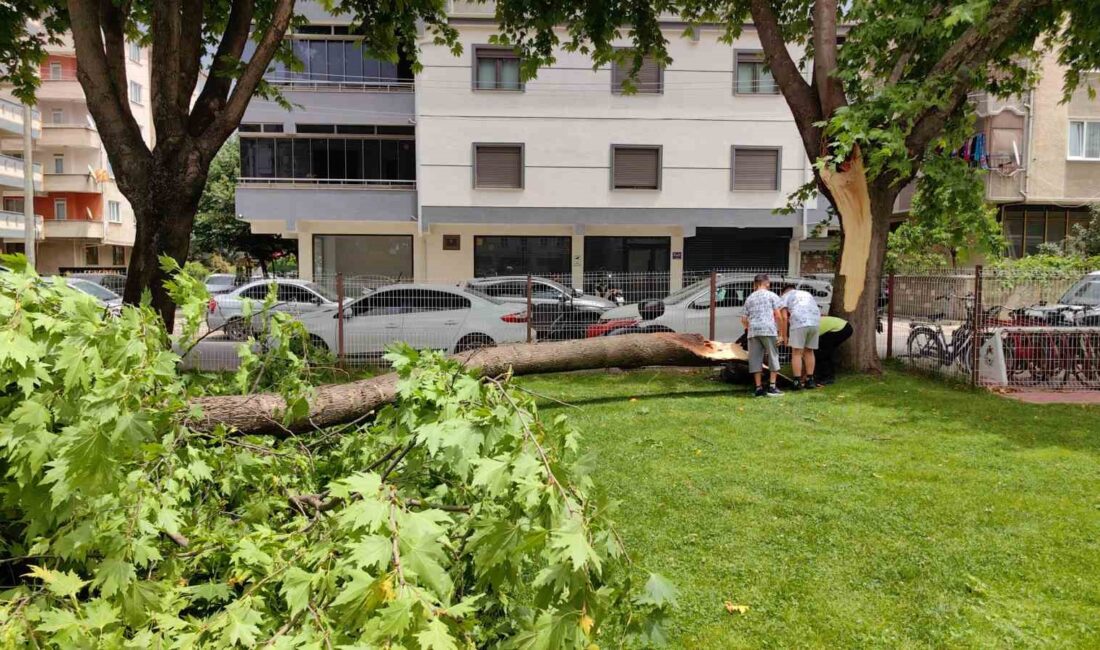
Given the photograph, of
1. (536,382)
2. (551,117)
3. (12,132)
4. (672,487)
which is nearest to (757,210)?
(551,117)

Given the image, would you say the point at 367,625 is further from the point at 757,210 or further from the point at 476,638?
the point at 757,210

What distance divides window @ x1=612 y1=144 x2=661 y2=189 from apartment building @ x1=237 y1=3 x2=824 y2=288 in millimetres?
41

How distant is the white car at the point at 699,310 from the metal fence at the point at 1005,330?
1.66 metres

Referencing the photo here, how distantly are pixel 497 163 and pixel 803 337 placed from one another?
1428cm

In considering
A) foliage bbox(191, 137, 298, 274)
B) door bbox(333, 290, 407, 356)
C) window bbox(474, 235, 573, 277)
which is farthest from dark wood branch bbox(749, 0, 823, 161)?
foliage bbox(191, 137, 298, 274)

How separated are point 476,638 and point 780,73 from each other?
11322mm

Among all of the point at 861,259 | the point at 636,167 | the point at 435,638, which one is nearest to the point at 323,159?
the point at 636,167

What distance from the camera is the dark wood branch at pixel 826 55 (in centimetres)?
1151

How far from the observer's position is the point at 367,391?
4.06 meters

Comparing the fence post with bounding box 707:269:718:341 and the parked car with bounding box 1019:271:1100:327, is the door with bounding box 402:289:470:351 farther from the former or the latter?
the parked car with bounding box 1019:271:1100:327

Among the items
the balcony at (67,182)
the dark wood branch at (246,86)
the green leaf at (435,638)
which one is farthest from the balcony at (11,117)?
the green leaf at (435,638)

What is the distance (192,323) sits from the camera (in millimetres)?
3205

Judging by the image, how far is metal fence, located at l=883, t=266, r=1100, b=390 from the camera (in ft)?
36.0

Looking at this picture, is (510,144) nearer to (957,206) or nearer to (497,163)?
(497,163)
